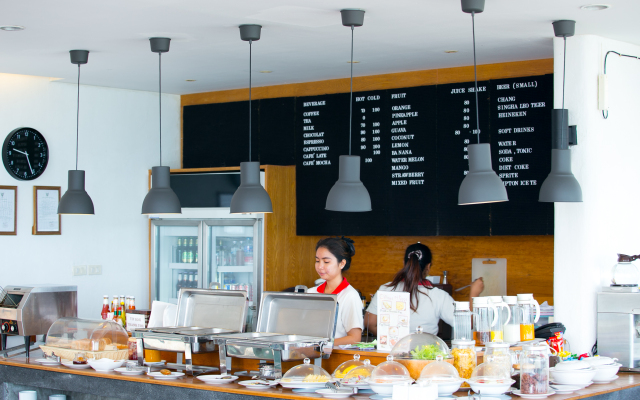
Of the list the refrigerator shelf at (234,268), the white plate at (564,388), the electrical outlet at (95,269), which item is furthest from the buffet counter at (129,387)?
the refrigerator shelf at (234,268)

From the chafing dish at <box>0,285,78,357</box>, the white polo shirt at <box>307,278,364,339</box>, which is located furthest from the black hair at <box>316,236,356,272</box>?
the chafing dish at <box>0,285,78,357</box>

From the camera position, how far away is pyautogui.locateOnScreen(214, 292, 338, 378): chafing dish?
393 centimetres

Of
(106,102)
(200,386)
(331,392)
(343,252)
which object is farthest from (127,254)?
(331,392)

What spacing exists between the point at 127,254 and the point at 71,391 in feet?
8.22

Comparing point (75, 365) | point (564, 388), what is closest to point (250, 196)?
point (75, 365)

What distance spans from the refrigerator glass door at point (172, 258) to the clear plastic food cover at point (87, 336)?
81.8 inches

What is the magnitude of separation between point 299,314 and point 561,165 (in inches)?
69.4

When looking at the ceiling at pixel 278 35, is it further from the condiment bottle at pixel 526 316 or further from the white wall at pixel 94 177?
the condiment bottle at pixel 526 316

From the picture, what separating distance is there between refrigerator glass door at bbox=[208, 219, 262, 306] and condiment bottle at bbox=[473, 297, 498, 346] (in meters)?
2.70

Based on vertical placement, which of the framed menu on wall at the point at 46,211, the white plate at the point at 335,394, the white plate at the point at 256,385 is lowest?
the white plate at the point at 256,385

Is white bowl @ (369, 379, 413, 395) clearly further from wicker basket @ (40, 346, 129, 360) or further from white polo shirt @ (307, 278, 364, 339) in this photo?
wicker basket @ (40, 346, 129, 360)

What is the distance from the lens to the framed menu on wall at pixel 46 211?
6352 mm

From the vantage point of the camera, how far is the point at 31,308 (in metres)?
5.42

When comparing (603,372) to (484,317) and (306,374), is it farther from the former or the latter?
(306,374)
